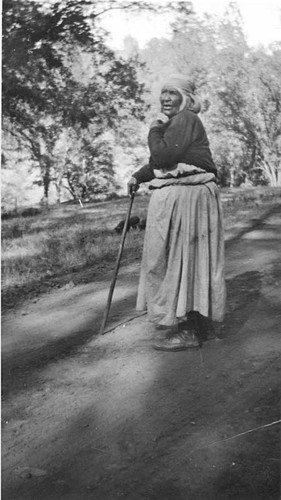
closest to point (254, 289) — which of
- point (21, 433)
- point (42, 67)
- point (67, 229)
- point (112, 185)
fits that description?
point (21, 433)

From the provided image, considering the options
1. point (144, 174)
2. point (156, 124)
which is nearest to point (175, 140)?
point (156, 124)

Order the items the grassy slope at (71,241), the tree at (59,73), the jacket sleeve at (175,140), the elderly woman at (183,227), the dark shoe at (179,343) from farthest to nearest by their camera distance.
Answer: the grassy slope at (71,241) → the tree at (59,73) → the dark shoe at (179,343) → the elderly woman at (183,227) → the jacket sleeve at (175,140)

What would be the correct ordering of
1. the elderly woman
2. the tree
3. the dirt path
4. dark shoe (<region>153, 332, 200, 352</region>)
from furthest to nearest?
the tree < dark shoe (<region>153, 332, 200, 352</region>) < the elderly woman < the dirt path

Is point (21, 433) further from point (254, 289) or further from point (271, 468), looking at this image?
point (254, 289)

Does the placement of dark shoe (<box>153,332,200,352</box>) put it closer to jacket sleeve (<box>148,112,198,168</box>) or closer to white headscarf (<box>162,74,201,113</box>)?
jacket sleeve (<box>148,112,198,168</box>)

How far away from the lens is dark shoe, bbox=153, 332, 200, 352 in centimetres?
341

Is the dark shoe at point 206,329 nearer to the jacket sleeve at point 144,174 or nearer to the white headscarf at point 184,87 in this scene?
the jacket sleeve at point 144,174

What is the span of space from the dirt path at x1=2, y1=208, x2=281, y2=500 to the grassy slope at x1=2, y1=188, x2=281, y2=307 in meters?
1.93

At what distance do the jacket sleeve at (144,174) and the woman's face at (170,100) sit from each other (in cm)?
46

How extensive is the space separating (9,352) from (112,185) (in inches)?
450

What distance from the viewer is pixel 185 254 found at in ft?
10.8

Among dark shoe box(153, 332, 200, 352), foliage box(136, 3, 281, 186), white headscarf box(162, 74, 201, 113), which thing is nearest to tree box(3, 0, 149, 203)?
foliage box(136, 3, 281, 186)

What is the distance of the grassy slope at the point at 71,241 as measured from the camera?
21.0 ft

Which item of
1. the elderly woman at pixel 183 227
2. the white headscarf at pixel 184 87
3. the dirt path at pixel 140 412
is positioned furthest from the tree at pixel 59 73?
the dirt path at pixel 140 412
